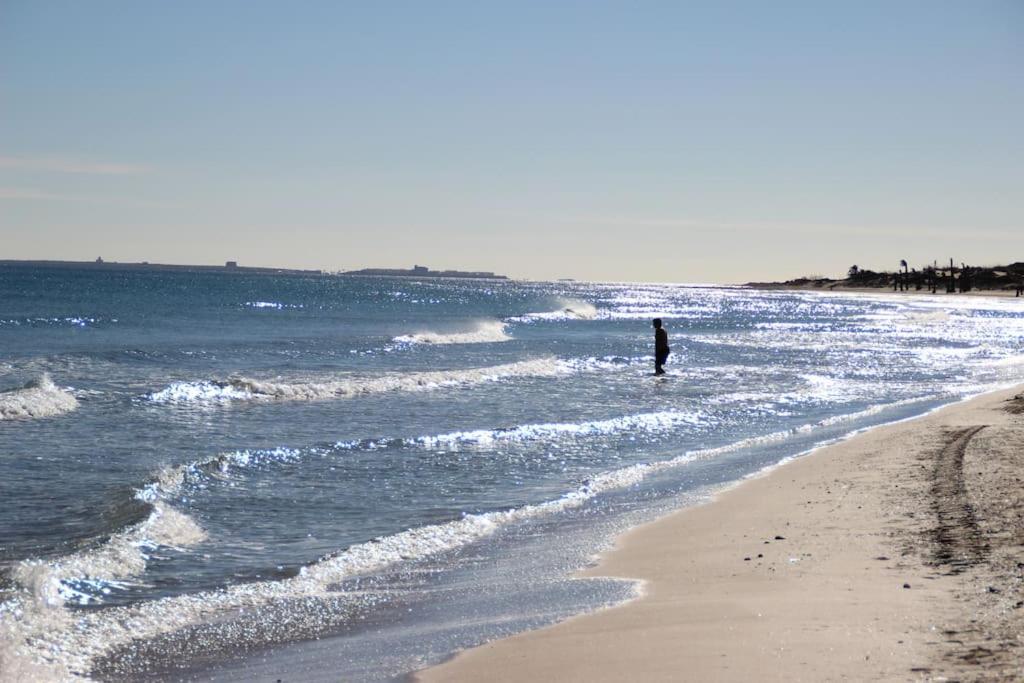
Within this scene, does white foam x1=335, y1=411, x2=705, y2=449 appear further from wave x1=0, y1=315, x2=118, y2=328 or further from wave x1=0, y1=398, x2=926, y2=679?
wave x1=0, y1=315, x2=118, y2=328

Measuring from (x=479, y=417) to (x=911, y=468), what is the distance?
9303mm

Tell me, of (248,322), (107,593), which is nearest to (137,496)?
(107,593)

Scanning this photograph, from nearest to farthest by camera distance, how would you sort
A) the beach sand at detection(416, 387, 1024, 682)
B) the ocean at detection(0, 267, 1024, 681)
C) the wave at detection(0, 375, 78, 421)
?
1. the beach sand at detection(416, 387, 1024, 682)
2. the ocean at detection(0, 267, 1024, 681)
3. the wave at detection(0, 375, 78, 421)

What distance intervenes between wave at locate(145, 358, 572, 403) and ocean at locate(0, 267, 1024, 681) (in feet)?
0.40

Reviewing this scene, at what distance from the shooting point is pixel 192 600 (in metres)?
8.05

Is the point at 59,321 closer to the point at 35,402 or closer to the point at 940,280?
the point at 35,402

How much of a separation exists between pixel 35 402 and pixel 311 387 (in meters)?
6.45

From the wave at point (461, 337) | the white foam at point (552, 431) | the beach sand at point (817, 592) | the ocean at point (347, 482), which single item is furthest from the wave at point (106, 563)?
the wave at point (461, 337)

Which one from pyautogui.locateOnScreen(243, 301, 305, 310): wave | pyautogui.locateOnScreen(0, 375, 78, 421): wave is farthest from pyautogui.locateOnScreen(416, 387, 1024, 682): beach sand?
pyautogui.locateOnScreen(243, 301, 305, 310): wave

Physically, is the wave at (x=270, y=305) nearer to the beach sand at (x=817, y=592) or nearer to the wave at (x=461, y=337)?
the wave at (x=461, y=337)

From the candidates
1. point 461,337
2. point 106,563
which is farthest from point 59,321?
point 106,563

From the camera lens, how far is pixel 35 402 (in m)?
19.3

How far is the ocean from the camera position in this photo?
730 centimetres

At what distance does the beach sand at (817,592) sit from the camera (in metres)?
5.66
